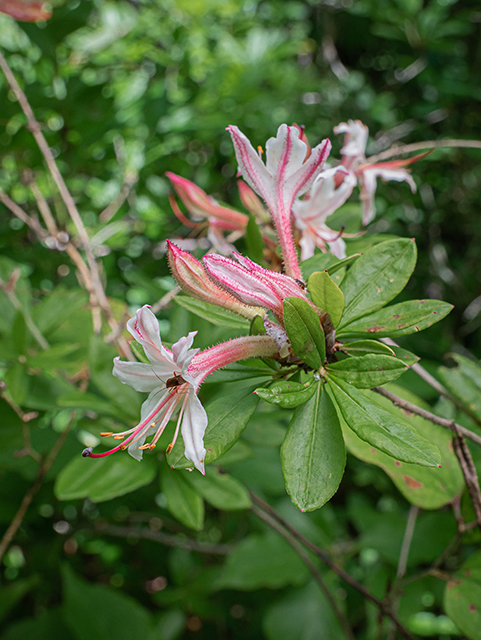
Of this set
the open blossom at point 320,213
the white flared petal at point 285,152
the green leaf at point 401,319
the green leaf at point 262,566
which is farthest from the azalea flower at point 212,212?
the green leaf at point 262,566

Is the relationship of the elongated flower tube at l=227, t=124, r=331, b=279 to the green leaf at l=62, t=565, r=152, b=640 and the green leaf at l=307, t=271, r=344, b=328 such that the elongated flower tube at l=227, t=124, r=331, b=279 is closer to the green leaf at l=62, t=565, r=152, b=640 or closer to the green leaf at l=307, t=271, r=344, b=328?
the green leaf at l=307, t=271, r=344, b=328

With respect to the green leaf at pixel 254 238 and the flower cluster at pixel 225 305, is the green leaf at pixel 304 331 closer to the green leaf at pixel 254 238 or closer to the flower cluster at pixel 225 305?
the flower cluster at pixel 225 305

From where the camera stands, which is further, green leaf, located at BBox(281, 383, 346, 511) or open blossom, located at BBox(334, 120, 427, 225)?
open blossom, located at BBox(334, 120, 427, 225)

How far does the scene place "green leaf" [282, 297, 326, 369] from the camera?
460mm

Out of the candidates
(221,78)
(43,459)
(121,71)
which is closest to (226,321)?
(43,459)

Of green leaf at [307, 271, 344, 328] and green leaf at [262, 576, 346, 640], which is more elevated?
green leaf at [307, 271, 344, 328]

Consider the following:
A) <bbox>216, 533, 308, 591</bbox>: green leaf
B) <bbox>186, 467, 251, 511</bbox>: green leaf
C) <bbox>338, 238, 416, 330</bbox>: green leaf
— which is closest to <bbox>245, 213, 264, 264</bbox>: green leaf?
<bbox>338, 238, 416, 330</bbox>: green leaf

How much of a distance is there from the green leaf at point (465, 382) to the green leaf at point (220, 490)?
0.38 metres

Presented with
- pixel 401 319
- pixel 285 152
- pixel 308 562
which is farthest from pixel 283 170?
pixel 308 562

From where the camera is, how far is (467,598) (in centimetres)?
76

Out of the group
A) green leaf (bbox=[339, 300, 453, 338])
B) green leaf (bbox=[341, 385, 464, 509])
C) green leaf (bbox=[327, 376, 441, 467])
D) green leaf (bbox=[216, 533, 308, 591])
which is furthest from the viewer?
green leaf (bbox=[216, 533, 308, 591])

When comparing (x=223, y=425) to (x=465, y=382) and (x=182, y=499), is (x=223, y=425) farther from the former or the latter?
(x=465, y=382)

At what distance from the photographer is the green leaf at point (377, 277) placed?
55 centimetres

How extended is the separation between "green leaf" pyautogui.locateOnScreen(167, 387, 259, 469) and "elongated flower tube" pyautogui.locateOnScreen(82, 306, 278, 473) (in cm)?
2
